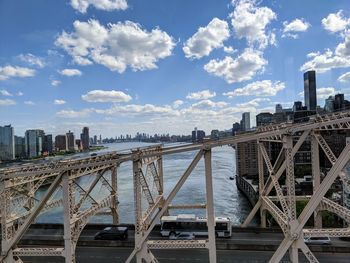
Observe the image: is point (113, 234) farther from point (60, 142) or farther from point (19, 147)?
point (60, 142)

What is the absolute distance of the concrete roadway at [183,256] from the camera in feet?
62.4

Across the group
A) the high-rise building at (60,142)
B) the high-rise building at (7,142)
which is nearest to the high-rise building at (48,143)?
the high-rise building at (7,142)

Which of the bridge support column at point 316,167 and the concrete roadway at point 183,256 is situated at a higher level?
the bridge support column at point 316,167

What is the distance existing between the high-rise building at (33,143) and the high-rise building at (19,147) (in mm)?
1644

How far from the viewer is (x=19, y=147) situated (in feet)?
452

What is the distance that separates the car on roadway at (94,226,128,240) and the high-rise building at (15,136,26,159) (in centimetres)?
11958

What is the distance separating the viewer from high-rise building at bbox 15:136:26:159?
132 m

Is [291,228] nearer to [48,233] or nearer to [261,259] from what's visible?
[261,259]

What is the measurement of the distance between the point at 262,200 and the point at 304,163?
66.9 meters

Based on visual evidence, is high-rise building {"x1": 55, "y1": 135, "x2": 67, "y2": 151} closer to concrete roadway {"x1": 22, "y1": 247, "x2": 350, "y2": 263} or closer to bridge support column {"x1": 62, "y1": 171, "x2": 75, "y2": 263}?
concrete roadway {"x1": 22, "y1": 247, "x2": 350, "y2": 263}

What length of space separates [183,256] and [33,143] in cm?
13825

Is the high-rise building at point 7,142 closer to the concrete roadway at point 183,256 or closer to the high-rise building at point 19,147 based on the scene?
the high-rise building at point 19,147

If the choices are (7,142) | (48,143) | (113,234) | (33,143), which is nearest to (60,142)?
(48,143)

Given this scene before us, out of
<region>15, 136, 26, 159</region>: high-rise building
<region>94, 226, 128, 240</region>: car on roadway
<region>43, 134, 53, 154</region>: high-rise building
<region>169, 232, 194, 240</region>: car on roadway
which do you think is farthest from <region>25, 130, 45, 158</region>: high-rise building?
<region>169, 232, 194, 240</region>: car on roadway
